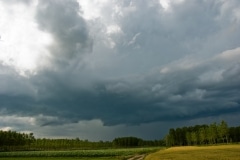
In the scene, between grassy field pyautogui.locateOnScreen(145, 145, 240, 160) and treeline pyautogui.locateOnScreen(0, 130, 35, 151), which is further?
treeline pyautogui.locateOnScreen(0, 130, 35, 151)

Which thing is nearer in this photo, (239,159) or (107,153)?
(239,159)

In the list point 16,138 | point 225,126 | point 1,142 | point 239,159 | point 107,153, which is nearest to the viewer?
point 239,159

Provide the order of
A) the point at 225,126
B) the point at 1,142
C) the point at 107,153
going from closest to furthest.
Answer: the point at 107,153, the point at 225,126, the point at 1,142

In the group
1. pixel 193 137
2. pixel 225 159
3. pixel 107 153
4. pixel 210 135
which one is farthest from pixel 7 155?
pixel 193 137

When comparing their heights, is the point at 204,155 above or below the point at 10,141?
below

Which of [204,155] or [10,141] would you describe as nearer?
[204,155]

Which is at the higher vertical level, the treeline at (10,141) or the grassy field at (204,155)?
the treeline at (10,141)

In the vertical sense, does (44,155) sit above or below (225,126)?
below

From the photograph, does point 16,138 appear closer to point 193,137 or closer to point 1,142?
point 1,142

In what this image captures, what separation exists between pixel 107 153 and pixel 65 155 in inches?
631

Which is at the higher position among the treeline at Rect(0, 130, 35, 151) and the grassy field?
the treeline at Rect(0, 130, 35, 151)

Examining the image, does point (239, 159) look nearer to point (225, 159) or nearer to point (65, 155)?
point (225, 159)

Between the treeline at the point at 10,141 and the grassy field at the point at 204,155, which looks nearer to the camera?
the grassy field at the point at 204,155

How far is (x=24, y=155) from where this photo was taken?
369 feet
